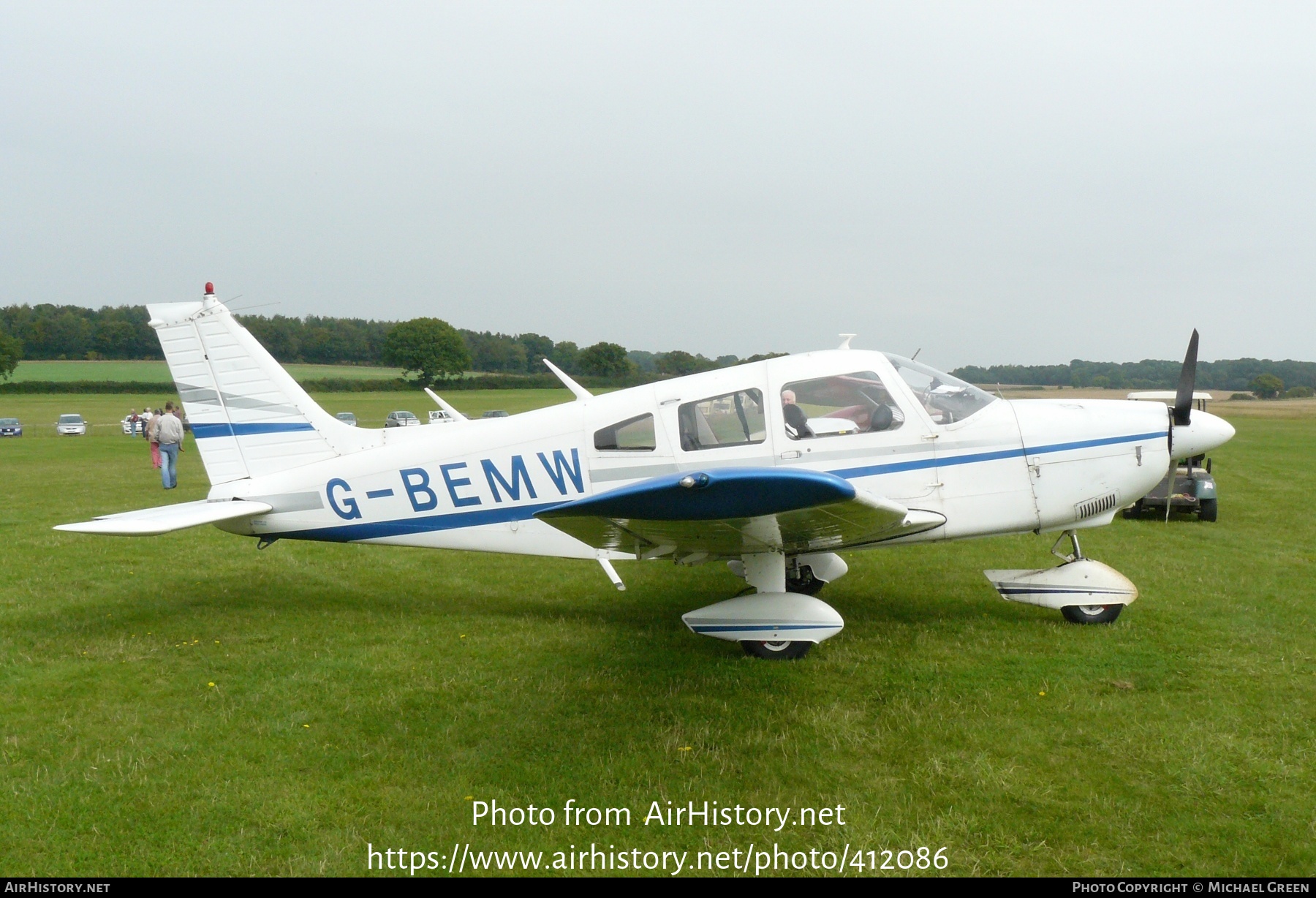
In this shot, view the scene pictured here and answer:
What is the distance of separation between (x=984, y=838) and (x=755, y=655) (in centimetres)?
241

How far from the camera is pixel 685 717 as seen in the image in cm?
461

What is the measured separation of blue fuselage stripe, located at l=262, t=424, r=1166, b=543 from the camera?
5656mm

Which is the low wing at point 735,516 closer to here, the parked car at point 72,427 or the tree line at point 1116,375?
the tree line at point 1116,375

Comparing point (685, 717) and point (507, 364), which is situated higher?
point (507, 364)

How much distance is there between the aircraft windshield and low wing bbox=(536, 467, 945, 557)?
0.76 meters

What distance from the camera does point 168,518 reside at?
591 cm

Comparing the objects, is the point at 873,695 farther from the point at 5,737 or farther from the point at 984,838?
the point at 5,737

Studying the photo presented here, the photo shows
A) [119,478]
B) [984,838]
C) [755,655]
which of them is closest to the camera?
[984,838]

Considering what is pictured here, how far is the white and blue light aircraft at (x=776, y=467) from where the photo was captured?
5.60m

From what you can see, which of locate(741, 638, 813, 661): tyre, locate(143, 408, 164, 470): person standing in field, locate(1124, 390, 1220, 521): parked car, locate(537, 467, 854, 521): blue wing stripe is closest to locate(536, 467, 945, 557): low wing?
locate(537, 467, 854, 521): blue wing stripe

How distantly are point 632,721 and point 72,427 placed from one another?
42609mm
